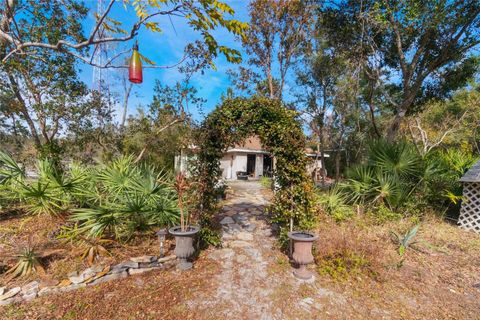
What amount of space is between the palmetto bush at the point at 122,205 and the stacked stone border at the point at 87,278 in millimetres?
805

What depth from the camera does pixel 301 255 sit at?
3.77 meters

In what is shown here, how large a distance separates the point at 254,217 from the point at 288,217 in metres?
2.40

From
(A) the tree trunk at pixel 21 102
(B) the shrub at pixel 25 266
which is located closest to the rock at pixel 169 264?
(B) the shrub at pixel 25 266

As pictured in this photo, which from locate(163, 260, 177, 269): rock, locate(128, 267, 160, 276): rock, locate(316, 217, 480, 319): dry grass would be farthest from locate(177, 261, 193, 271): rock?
locate(316, 217, 480, 319): dry grass

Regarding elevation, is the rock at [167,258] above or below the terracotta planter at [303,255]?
below

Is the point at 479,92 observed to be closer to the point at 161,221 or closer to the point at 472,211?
the point at 472,211

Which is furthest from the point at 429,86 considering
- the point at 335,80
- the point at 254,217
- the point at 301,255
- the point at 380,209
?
the point at 301,255

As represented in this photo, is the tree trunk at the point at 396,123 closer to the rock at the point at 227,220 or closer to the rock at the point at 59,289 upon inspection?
the rock at the point at 227,220

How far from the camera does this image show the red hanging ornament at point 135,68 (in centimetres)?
286

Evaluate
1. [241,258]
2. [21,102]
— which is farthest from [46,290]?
[21,102]

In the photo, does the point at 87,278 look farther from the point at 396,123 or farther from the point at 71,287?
the point at 396,123

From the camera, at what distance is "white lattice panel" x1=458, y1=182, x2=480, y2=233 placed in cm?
581

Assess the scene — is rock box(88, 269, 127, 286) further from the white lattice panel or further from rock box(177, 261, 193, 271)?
the white lattice panel

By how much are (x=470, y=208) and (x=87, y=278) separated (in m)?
8.91
